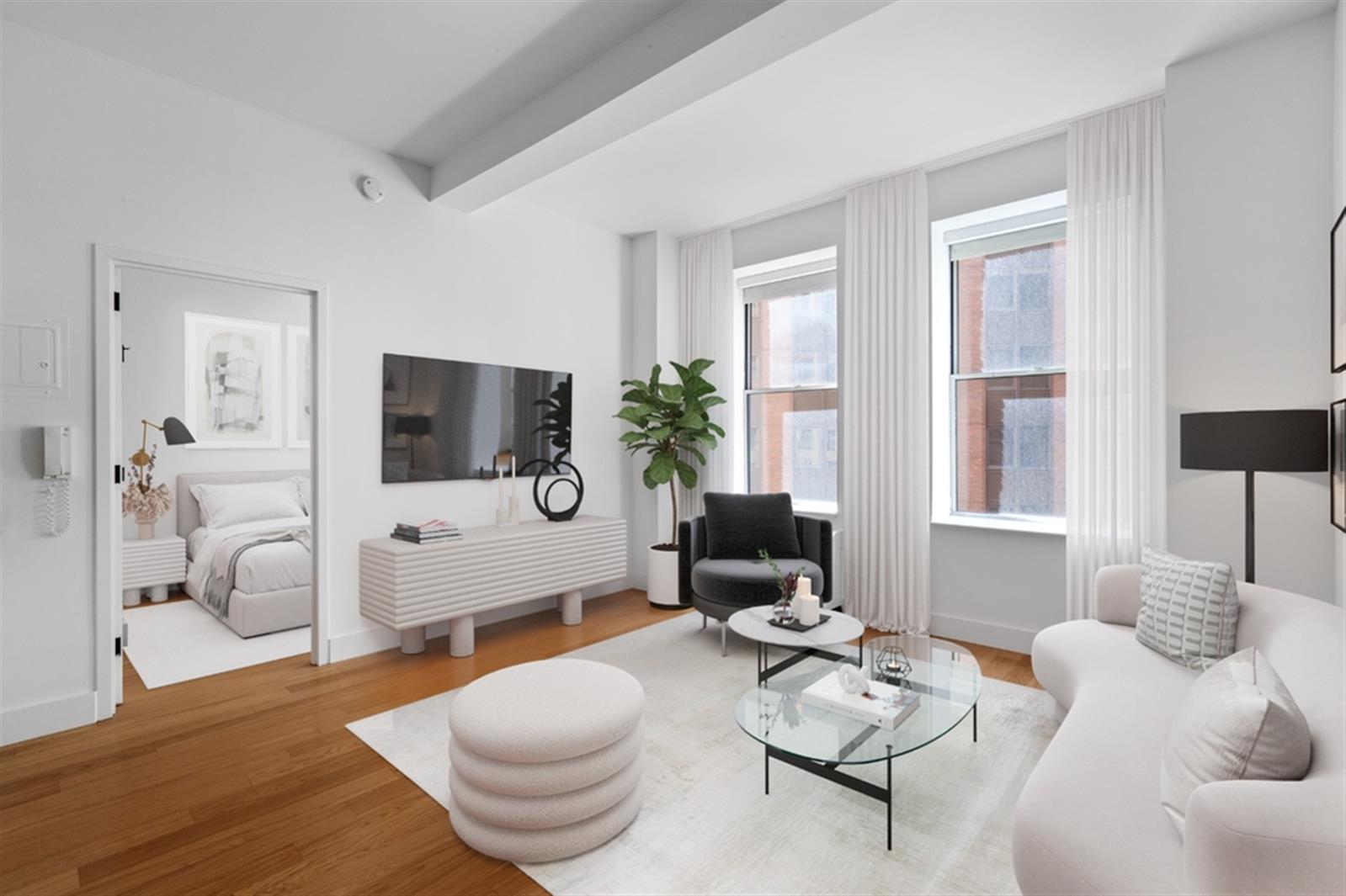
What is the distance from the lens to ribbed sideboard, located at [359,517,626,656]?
3.51 m

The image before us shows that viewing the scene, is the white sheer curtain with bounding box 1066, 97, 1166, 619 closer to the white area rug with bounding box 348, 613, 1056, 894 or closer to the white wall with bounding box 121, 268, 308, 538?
the white area rug with bounding box 348, 613, 1056, 894

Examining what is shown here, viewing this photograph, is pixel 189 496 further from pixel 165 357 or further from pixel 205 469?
pixel 165 357

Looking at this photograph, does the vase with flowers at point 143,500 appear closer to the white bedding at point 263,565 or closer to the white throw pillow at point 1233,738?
the white bedding at point 263,565

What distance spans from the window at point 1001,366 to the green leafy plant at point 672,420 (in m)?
1.66

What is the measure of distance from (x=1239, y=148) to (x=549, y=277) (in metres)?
3.95

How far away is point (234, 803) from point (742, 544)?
9.52 ft

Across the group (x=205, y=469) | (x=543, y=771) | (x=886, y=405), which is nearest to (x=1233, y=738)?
(x=543, y=771)

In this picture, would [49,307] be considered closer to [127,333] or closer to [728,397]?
[127,333]

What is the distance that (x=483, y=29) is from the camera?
2709 millimetres

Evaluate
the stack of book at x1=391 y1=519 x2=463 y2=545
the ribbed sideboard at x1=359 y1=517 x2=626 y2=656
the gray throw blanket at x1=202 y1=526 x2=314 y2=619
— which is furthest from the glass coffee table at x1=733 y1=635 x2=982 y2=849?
the gray throw blanket at x1=202 y1=526 x2=314 y2=619

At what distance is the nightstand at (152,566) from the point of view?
477cm

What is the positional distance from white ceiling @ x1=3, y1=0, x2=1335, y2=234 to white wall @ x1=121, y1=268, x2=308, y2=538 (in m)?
2.35

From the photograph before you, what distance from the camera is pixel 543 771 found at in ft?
6.18

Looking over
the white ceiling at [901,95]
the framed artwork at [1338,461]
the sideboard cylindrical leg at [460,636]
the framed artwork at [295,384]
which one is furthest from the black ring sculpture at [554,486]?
the framed artwork at [1338,461]
